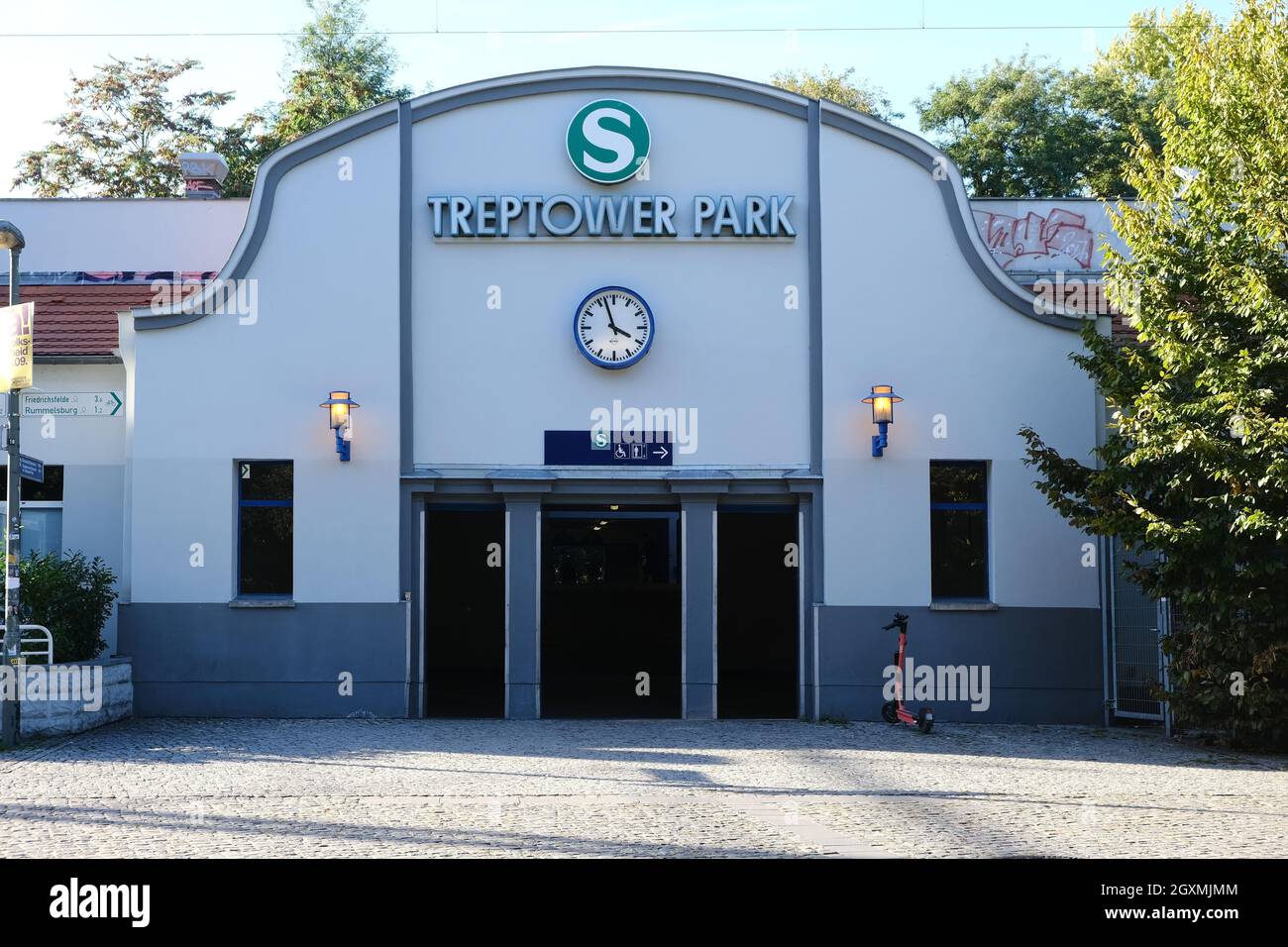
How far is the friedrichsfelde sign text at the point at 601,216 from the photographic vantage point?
15.6m

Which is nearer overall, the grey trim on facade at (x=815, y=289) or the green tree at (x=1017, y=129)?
the grey trim on facade at (x=815, y=289)

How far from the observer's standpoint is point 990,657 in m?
15.4

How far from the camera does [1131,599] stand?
15234 mm

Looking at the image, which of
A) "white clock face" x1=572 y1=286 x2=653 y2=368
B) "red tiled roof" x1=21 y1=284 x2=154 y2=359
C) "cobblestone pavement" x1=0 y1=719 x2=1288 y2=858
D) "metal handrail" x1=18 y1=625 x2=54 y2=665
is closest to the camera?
"cobblestone pavement" x1=0 y1=719 x2=1288 y2=858

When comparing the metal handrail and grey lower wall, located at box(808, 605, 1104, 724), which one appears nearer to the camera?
the metal handrail

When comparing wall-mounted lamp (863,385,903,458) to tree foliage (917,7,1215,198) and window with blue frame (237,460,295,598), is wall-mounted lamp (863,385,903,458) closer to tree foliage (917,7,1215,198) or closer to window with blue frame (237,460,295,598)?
window with blue frame (237,460,295,598)

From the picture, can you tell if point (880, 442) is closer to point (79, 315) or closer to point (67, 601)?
point (67, 601)

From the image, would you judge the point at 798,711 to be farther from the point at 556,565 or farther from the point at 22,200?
the point at 22,200

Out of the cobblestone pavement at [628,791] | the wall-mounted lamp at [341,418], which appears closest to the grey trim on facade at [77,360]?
the wall-mounted lamp at [341,418]

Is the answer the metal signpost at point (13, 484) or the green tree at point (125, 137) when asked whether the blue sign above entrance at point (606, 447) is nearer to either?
the metal signpost at point (13, 484)

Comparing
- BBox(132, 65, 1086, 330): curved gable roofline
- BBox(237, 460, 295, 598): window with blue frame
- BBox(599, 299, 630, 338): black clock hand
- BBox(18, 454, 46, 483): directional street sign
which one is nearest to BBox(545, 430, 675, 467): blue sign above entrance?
BBox(599, 299, 630, 338): black clock hand

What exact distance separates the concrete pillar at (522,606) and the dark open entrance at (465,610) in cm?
20

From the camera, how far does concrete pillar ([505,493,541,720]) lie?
15.4m

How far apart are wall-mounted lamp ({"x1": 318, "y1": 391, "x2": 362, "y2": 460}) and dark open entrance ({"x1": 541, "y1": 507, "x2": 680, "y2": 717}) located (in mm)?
2452
